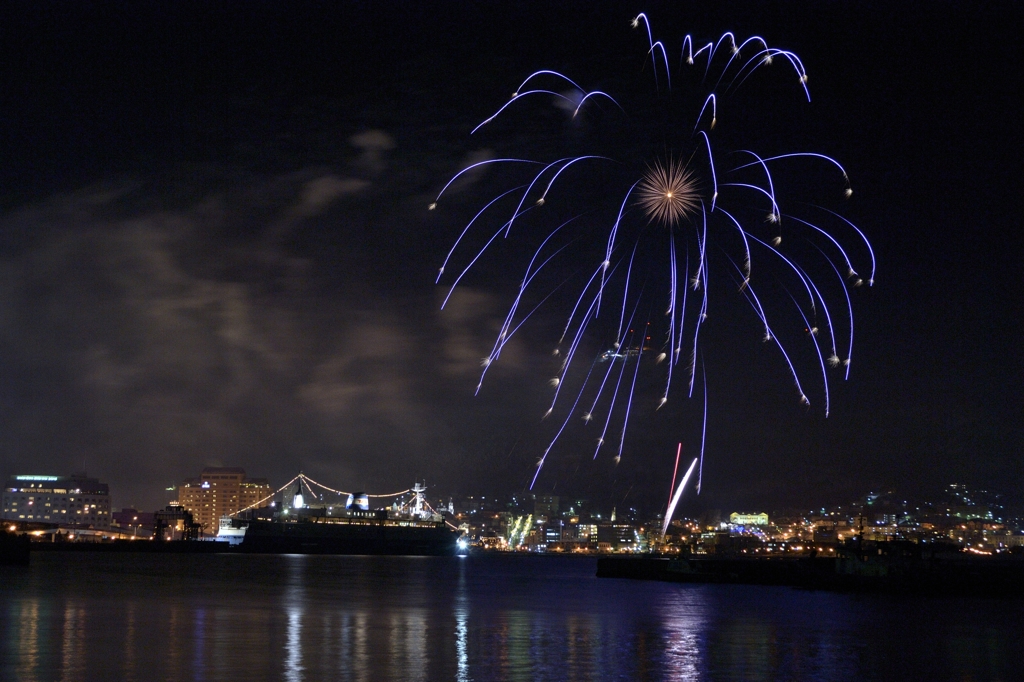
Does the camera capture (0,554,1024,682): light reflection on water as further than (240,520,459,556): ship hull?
No

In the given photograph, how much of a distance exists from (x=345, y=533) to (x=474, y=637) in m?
125

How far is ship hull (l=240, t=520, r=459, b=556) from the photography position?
144 metres

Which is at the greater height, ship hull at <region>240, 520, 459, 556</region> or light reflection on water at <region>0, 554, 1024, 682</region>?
light reflection on water at <region>0, 554, 1024, 682</region>

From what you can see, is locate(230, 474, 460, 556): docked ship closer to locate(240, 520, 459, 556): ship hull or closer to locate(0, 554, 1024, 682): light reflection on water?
locate(240, 520, 459, 556): ship hull

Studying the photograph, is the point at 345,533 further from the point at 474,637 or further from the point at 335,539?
the point at 474,637

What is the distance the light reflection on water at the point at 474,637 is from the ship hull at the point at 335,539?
337ft

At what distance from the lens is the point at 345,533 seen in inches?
5714

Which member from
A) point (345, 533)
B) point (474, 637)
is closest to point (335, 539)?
point (345, 533)

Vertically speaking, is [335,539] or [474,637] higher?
[474,637]

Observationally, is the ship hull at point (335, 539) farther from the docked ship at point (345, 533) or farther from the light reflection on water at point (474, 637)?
the light reflection on water at point (474, 637)

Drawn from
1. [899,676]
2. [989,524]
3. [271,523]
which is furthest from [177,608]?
[989,524]

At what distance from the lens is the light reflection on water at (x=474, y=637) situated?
59.8 feet

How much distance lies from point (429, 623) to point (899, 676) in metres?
13.7

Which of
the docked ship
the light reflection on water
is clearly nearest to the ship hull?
the docked ship
